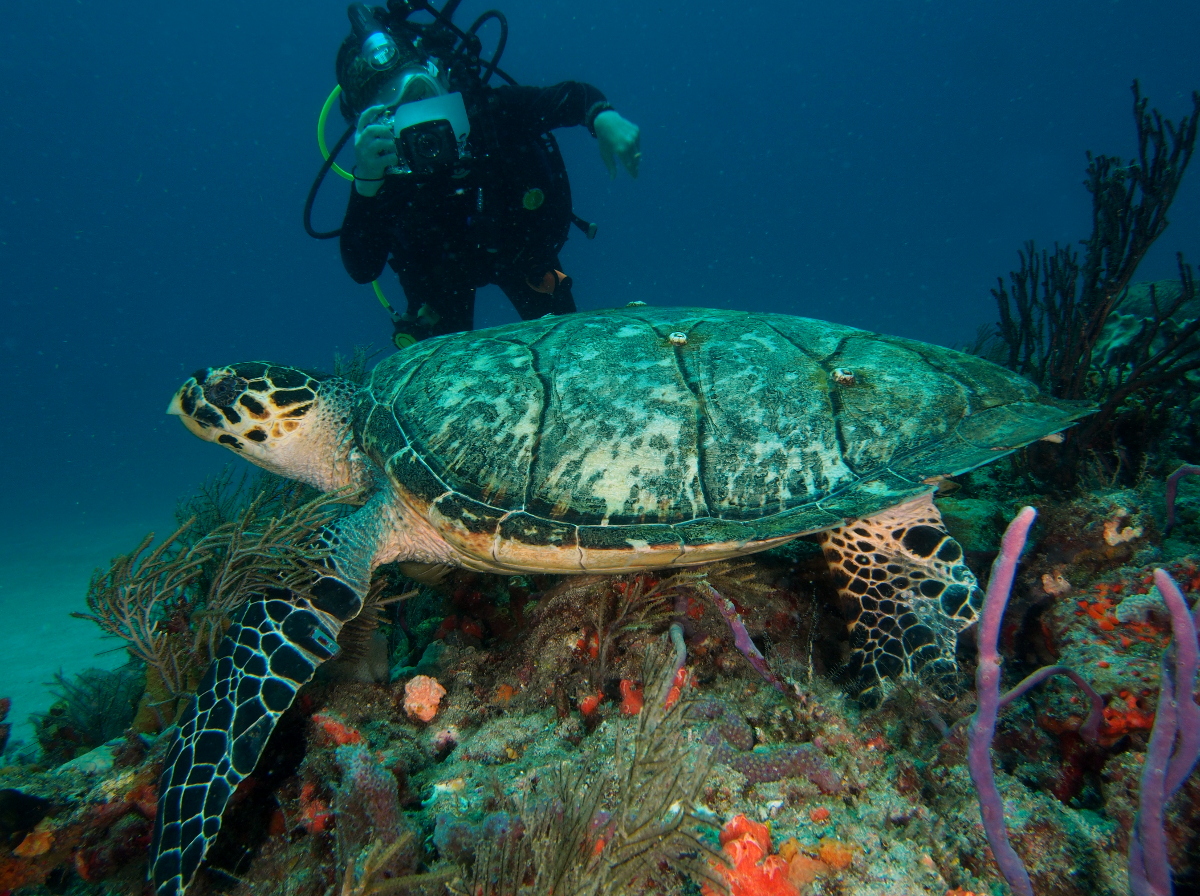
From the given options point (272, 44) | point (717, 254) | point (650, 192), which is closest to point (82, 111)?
point (272, 44)

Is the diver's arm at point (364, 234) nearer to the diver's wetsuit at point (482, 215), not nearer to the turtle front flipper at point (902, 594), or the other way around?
the diver's wetsuit at point (482, 215)

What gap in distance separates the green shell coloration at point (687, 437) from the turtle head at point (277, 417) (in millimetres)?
564

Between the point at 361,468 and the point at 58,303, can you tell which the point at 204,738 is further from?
the point at 58,303

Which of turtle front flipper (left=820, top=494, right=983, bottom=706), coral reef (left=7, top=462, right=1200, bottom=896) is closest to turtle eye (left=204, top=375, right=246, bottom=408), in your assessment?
coral reef (left=7, top=462, right=1200, bottom=896)

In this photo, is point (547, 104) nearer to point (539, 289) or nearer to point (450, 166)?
point (450, 166)

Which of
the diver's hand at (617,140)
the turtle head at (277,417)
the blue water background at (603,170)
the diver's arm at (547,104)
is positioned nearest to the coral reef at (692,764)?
the turtle head at (277,417)

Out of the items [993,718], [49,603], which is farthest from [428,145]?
Answer: [49,603]

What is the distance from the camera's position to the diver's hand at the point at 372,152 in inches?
188

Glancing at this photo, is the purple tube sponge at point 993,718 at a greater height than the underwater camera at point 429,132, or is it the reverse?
the underwater camera at point 429,132

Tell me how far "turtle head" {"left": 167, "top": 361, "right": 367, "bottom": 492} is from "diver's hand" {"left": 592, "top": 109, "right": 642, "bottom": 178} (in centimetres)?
339

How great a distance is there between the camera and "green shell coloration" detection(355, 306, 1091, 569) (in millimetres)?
2199

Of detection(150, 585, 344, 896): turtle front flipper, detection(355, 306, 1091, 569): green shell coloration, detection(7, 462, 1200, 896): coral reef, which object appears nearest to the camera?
detection(7, 462, 1200, 896): coral reef

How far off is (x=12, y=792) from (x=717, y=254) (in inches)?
4194

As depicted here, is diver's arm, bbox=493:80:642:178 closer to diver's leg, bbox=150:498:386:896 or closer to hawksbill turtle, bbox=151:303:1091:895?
hawksbill turtle, bbox=151:303:1091:895
